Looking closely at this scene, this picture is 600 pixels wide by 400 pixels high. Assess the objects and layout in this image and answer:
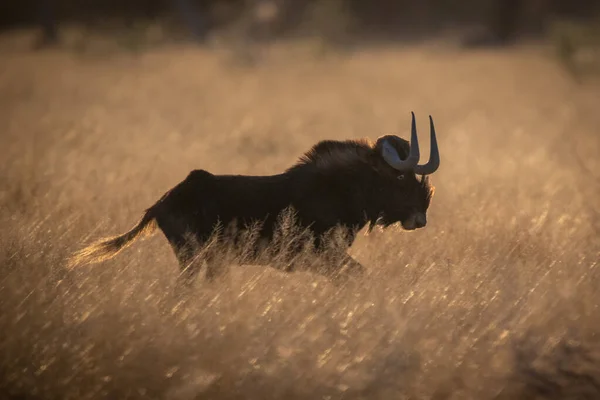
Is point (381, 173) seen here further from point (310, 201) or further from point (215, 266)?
point (215, 266)

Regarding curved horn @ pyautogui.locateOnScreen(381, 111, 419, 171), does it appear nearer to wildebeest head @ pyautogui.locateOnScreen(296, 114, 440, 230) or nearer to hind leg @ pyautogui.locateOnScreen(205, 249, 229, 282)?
wildebeest head @ pyautogui.locateOnScreen(296, 114, 440, 230)

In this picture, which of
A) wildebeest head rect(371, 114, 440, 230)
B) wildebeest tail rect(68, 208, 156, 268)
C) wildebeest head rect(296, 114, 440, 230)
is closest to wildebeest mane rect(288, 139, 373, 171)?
wildebeest head rect(296, 114, 440, 230)

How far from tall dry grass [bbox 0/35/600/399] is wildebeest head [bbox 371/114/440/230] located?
16.9 inches

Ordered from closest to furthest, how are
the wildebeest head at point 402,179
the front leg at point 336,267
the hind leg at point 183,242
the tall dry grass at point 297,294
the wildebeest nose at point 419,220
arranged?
1. the tall dry grass at point 297,294
2. the hind leg at point 183,242
3. the front leg at point 336,267
4. the wildebeest head at point 402,179
5. the wildebeest nose at point 419,220

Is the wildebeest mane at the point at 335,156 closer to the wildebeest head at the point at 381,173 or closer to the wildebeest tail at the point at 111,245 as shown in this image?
the wildebeest head at the point at 381,173

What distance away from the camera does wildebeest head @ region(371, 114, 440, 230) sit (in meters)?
6.96

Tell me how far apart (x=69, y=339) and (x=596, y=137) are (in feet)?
39.4

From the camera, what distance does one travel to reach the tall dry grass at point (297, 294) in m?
5.61

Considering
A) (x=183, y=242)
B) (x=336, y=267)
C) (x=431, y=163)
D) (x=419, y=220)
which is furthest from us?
(x=419, y=220)

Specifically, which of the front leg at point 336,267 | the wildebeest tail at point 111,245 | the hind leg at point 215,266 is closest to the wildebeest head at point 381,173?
the front leg at point 336,267

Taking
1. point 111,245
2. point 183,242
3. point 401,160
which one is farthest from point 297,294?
point 111,245

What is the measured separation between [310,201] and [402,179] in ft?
2.32

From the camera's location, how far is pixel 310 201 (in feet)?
22.6

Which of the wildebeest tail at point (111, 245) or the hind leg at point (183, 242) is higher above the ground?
the wildebeest tail at point (111, 245)
